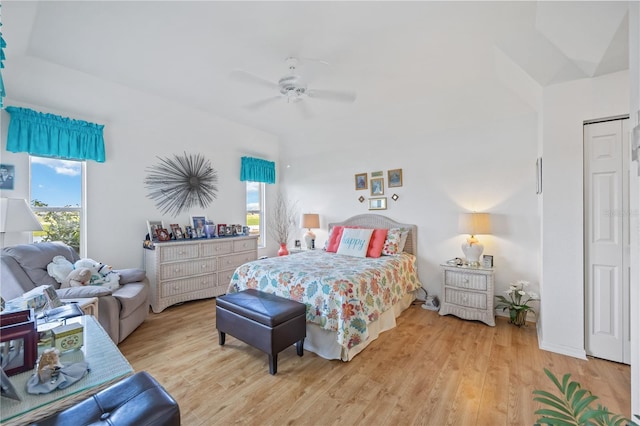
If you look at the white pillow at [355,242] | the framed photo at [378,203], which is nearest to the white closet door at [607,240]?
the white pillow at [355,242]

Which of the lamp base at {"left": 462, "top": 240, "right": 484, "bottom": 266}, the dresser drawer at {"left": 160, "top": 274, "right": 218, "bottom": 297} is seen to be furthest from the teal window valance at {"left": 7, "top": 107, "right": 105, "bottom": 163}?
the lamp base at {"left": 462, "top": 240, "right": 484, "bottom": 266}

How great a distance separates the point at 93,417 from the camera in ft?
3.34

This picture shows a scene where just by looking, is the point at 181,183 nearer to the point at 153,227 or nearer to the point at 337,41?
the point at 153,227

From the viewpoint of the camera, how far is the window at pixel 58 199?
2977 mm

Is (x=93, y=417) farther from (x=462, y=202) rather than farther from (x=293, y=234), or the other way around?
(x=293, y=234)

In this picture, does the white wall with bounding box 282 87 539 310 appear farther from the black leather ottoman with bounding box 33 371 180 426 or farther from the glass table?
the glass table

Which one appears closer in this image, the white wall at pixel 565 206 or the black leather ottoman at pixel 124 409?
the black leather ottoman at pixel 124 409

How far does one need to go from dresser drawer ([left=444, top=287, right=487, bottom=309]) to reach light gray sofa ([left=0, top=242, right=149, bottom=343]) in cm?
352

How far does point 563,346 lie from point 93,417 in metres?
3.41

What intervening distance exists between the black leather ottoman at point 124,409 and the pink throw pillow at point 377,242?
2.91 meters

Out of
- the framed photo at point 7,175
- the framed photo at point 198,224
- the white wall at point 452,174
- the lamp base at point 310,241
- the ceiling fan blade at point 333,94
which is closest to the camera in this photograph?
the ceiling fan blade at point 333,94

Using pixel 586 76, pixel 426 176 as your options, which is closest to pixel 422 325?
pixel 426 176

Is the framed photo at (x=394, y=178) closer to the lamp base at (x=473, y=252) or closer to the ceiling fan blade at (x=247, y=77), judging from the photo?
the lamp base at (x=473, y=252)

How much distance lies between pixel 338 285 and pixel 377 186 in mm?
2358
